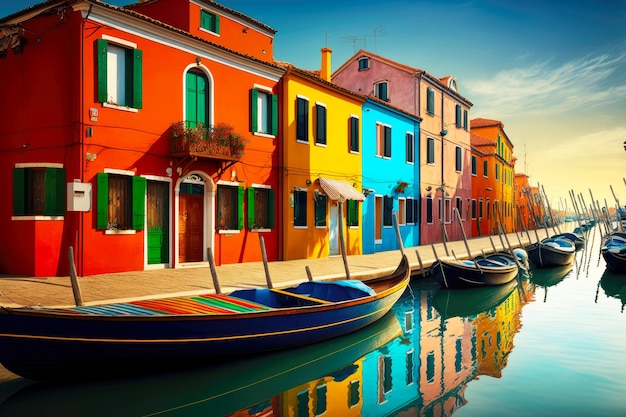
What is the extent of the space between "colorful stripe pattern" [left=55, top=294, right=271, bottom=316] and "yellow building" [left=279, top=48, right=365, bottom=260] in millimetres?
7850

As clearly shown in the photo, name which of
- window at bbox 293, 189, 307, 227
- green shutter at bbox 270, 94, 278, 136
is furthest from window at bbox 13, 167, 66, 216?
window at bbox 293, 189, 307, 227

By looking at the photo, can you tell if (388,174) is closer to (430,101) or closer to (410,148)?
(410,148)

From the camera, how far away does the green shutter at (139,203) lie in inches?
485

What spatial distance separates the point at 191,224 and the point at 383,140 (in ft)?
36.4

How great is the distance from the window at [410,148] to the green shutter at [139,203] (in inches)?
588

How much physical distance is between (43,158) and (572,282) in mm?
17772

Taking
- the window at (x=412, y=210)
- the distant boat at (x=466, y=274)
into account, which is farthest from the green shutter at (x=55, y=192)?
the window at (x=412, y=210)

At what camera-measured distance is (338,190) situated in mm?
18141

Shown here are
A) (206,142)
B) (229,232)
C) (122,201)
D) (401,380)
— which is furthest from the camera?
(229,232)

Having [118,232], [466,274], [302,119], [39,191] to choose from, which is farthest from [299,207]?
[39,191]

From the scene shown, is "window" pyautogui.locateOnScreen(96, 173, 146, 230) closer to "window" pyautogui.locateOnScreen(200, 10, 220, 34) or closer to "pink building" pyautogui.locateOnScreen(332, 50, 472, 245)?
"window" pyautogui.locateOnScreen(200, 10, 220, 34)

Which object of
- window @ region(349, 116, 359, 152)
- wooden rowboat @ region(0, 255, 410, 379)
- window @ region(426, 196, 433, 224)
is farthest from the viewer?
window @ region(426, 196, 433, 224)

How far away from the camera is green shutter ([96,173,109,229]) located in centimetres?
1160

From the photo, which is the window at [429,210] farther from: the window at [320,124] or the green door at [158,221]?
the green door at [158,221]
